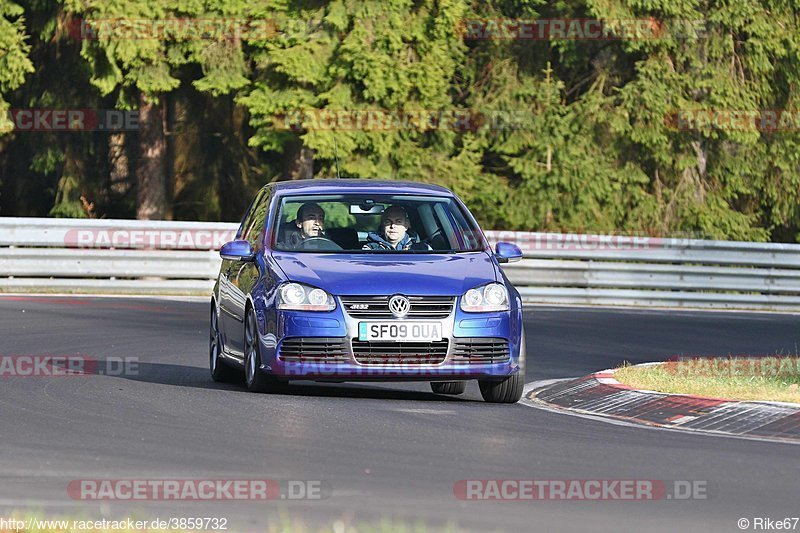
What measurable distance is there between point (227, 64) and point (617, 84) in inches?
340

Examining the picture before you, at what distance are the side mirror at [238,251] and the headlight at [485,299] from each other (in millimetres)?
1902

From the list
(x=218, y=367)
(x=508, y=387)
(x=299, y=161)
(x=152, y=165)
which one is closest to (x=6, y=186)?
(x=152, y=165)

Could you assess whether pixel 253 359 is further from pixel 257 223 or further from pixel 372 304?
pixel 257 223

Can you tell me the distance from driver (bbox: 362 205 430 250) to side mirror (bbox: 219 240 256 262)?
867 mm

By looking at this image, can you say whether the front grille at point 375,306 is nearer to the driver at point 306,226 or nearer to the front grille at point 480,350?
the front grille at point 480,350

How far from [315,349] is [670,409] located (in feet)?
8.13

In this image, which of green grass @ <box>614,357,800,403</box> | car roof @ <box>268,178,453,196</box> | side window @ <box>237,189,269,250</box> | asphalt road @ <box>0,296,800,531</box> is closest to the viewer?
asphalt road @ <box>0,296,800,531</box>

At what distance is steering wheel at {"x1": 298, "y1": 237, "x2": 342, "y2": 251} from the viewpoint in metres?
13.0

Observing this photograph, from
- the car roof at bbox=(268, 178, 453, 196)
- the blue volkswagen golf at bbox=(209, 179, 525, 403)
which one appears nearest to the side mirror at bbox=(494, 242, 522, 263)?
the blue volkswagen golf at bbox=(209, 179, 525, 403)

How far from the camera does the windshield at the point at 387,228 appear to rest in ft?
42.9

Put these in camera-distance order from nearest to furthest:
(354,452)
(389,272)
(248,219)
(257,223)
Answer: (354,452), (389,272), (257,223), (248,219)

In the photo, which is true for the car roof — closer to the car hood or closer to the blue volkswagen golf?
the blue volkswagen golf

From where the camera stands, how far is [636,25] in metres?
32.9

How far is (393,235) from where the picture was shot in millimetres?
13328
